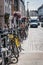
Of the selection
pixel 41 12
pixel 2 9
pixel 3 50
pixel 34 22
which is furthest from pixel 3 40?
pixel 41 12

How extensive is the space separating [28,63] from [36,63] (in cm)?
40

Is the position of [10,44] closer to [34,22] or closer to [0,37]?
[0,37]

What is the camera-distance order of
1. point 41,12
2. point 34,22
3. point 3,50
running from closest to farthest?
1. point 3,50
2. point 34,22
3. point 41,12

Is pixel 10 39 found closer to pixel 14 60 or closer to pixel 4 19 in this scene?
pixel 14 60

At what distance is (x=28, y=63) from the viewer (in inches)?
556

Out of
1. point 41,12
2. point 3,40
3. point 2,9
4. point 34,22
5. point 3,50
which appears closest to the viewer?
point 3,50

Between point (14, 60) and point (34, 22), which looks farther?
point (34, 22)

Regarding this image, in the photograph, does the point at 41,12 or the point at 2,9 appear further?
the point at 41,12

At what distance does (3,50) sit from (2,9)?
1984cm

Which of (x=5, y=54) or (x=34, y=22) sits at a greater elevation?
(x=5, y=54)

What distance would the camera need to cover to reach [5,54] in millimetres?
12586

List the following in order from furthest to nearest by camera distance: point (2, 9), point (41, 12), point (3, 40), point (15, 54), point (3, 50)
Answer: point (41, 12), point (2, 9), point (15, 54), point (3, 40), point (3, 50)

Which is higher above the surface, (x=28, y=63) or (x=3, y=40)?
(x=3, y=40)

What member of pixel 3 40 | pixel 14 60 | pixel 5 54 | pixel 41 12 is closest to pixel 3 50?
pixel 5 54
